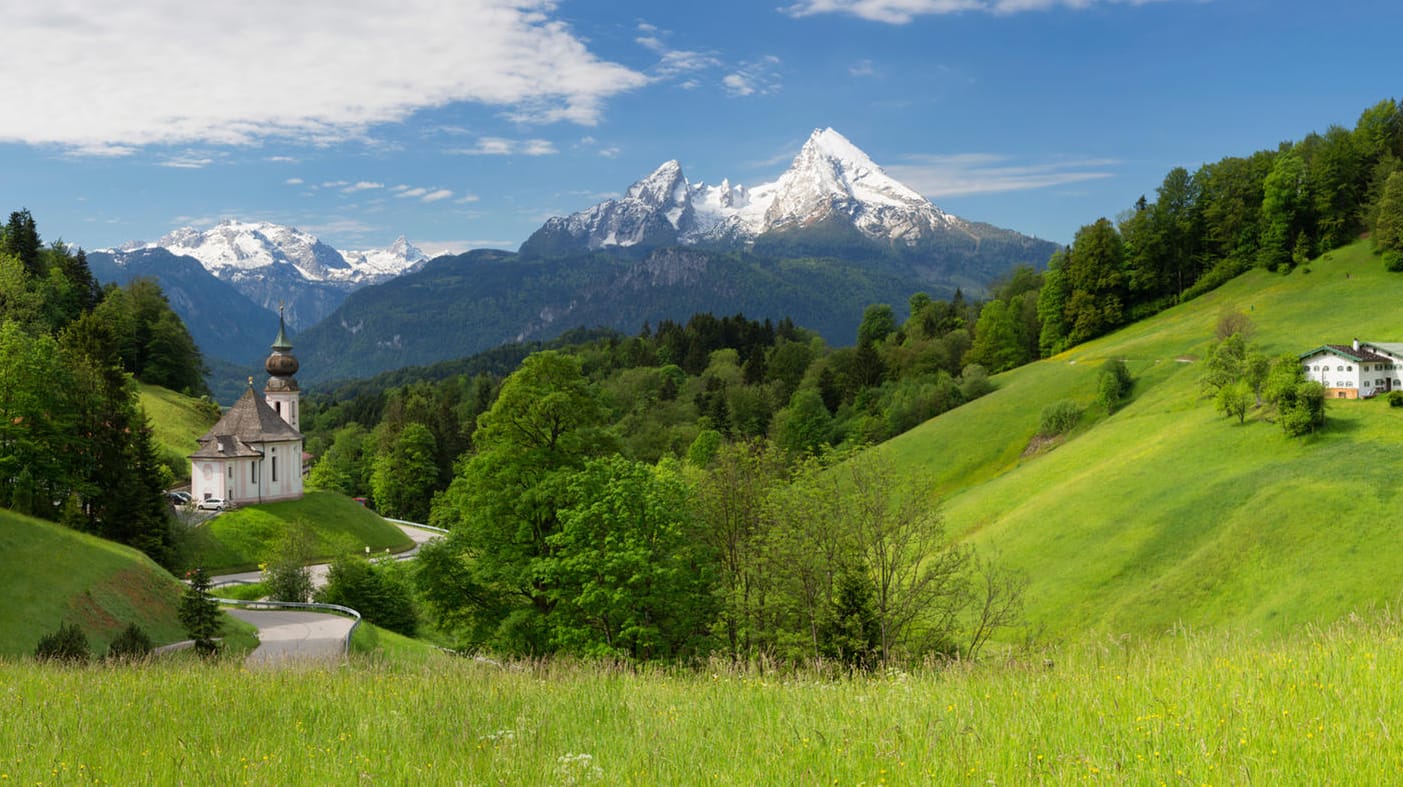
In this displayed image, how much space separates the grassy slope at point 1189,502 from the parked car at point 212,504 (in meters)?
54.9

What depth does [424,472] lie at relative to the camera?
11519 centimetres

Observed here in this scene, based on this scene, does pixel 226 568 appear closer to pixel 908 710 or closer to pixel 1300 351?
pixel 908 710

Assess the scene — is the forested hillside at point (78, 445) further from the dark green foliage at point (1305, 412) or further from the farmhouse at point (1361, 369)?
the farmhouse at point (1361, 369)

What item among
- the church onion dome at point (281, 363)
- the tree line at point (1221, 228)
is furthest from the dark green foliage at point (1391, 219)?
the church onion dome at point (281, 363)

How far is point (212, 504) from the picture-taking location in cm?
6744

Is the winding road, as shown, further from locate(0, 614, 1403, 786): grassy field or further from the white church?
locate(0, 614, 1403, 786): grassy field

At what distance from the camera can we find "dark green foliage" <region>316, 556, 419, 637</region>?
49.3 metres

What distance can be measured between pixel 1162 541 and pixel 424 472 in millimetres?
92144

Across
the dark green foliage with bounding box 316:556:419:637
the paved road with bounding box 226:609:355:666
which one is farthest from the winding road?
the dark green foliage with bounding box 316:556:419:637

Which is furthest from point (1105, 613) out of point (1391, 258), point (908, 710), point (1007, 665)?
point (1391, 258)

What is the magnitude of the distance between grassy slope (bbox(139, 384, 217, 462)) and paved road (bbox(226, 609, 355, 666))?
3737 centimetres

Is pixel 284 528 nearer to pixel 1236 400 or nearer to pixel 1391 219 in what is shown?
pixel 1236 400

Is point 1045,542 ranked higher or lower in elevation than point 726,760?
lower

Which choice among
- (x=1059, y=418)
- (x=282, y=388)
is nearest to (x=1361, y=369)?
(x=1059, y=418)
